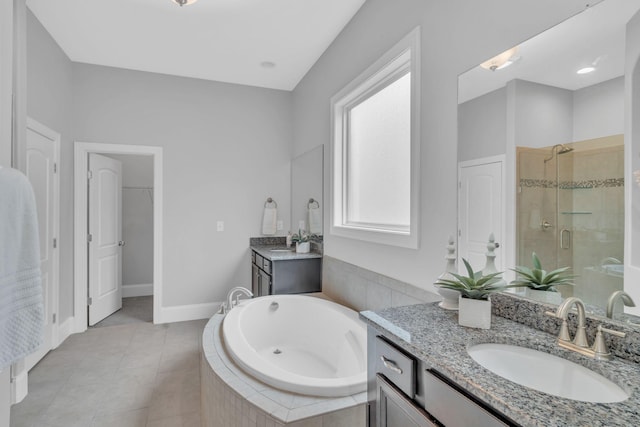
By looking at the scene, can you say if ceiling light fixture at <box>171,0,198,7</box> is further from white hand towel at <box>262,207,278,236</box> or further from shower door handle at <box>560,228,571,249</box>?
shower door handle at <box>560,228,571,249</box>

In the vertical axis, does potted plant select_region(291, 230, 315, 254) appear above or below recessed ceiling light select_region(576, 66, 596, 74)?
below

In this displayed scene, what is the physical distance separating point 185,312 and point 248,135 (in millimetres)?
2199

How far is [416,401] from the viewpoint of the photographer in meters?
1.01

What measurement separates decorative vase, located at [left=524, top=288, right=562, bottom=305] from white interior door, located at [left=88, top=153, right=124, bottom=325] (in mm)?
3985

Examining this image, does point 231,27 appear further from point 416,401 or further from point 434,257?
point 416,401

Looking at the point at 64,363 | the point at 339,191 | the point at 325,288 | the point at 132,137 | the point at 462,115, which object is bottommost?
the point at 64,363

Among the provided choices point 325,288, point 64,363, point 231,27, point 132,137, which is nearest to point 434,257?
point 325,288

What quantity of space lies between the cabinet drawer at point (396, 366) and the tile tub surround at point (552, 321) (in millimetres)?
494

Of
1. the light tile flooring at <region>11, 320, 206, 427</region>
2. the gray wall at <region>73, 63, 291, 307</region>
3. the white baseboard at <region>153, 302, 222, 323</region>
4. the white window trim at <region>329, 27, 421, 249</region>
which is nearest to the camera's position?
the white window trim at <region>329, 27, 421, 249</region>

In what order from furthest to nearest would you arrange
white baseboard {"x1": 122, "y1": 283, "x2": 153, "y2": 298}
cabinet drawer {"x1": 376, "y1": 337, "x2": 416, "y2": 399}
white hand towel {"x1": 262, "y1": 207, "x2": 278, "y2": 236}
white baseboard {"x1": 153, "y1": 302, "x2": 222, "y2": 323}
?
white baseboard {"x1": 122, "y1": 283, "x2": 153, "y2": 298} → white hand towel {"x1": 262, "y1": 207, "x2": 278, "y2": 236} → white baseboard {"x1": 153, "y1": 302, "x2": 222, "y2": 323} → cabinet drawer {"x1": 376, "y1": 337, "x2": 416, "y2": 399}

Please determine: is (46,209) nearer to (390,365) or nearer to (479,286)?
(390,365)

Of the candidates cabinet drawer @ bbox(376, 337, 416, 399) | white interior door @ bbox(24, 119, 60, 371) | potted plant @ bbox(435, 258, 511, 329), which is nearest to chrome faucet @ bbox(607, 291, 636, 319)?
potted plant @ bbox(435, 258, 511, 329)

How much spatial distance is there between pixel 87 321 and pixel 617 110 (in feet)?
14.7

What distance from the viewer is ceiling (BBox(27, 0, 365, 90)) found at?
8.16ft
